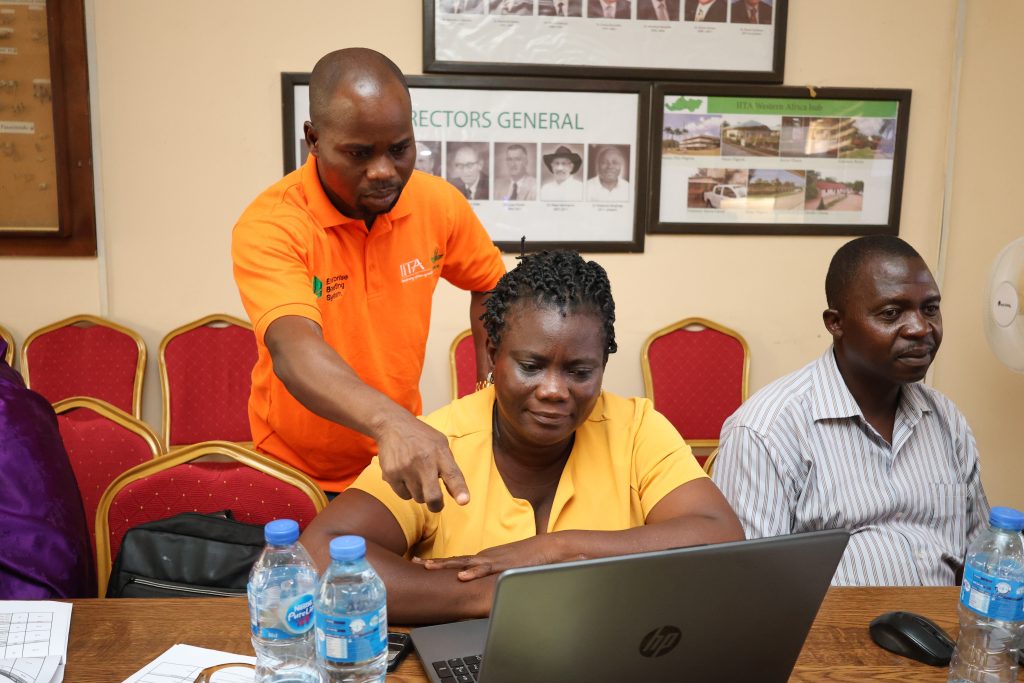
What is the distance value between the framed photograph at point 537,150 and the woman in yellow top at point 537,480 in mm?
2091

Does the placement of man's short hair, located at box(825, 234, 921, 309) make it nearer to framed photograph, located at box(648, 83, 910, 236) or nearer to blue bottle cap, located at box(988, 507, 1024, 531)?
blue bottle cap, located at box(988, 507, 1024, 531)

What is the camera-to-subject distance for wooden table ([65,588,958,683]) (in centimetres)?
118

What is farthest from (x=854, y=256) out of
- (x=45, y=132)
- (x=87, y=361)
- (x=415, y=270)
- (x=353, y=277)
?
(x=45, y=132)

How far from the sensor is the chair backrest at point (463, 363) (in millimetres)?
3551

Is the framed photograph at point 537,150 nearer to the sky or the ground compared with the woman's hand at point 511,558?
nearer to the sky

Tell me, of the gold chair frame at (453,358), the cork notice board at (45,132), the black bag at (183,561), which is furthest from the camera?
the gold chair frame at (453,358)

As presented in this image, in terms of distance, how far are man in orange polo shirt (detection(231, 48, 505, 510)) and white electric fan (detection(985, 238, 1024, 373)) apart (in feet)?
6.29

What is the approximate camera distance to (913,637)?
123 cm

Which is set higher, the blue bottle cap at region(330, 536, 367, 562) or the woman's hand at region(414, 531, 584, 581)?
the blue bottle cap at region(330, 536, 367, 562)

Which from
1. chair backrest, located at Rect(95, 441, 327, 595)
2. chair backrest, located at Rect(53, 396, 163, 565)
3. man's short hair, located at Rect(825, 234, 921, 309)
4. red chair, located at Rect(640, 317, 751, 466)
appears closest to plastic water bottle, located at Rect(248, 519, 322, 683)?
chair backrest, located at Rect(95, 441, 327, 595)

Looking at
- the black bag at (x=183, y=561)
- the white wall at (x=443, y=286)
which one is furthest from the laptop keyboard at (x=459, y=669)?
the white wall at (x=443, y=286)

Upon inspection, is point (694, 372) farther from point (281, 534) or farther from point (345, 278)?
point (281, 534)

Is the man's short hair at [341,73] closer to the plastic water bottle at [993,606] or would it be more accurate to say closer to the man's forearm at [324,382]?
the man's forearm at [324,382]

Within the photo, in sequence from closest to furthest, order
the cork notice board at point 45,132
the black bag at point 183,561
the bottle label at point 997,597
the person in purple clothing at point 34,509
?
the bottle label at point 997,597 → the person in purple clothing at point 34,509 → the black bag at point 183,561 → the cork notice board at point 45,132
